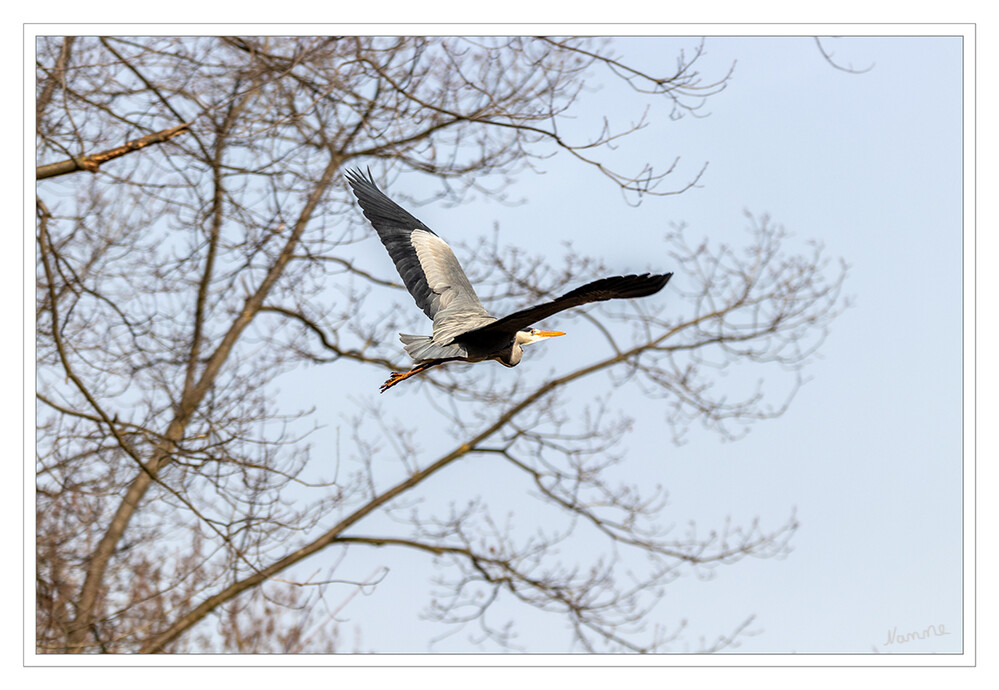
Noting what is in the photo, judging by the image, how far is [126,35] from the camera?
28.0 ft

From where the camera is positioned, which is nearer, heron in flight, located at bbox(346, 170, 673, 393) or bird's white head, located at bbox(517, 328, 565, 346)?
heron in flight, located at bbox(346, 170, 673, 393)

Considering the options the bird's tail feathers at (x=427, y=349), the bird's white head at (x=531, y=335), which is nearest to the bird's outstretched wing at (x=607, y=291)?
the bird's tail feathers at (x=427, y=349)


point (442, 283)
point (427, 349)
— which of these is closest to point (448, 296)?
point (442, 283)

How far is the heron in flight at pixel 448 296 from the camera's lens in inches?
187

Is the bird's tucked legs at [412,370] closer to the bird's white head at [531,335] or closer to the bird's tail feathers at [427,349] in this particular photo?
the bird's tail feathers at [427,349]

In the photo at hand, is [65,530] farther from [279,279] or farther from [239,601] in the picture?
[279,279]

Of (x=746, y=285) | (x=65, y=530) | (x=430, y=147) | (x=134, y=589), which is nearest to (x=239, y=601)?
(x=134, y=589)

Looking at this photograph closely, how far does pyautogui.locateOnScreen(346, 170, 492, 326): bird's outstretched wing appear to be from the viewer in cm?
677

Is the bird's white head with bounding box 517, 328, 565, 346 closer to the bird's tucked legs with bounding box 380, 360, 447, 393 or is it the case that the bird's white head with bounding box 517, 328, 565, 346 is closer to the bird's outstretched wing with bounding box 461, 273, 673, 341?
the bird's tucked legs with bounding box 380, 360, 447, 393

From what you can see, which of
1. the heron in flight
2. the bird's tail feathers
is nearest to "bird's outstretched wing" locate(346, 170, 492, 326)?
the heron in flight

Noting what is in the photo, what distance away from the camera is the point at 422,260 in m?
7.27

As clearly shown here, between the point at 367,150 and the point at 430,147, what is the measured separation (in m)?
1.15

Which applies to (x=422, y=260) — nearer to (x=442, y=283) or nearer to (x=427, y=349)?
(x=442, y=283)

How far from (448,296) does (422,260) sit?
0.52 m
